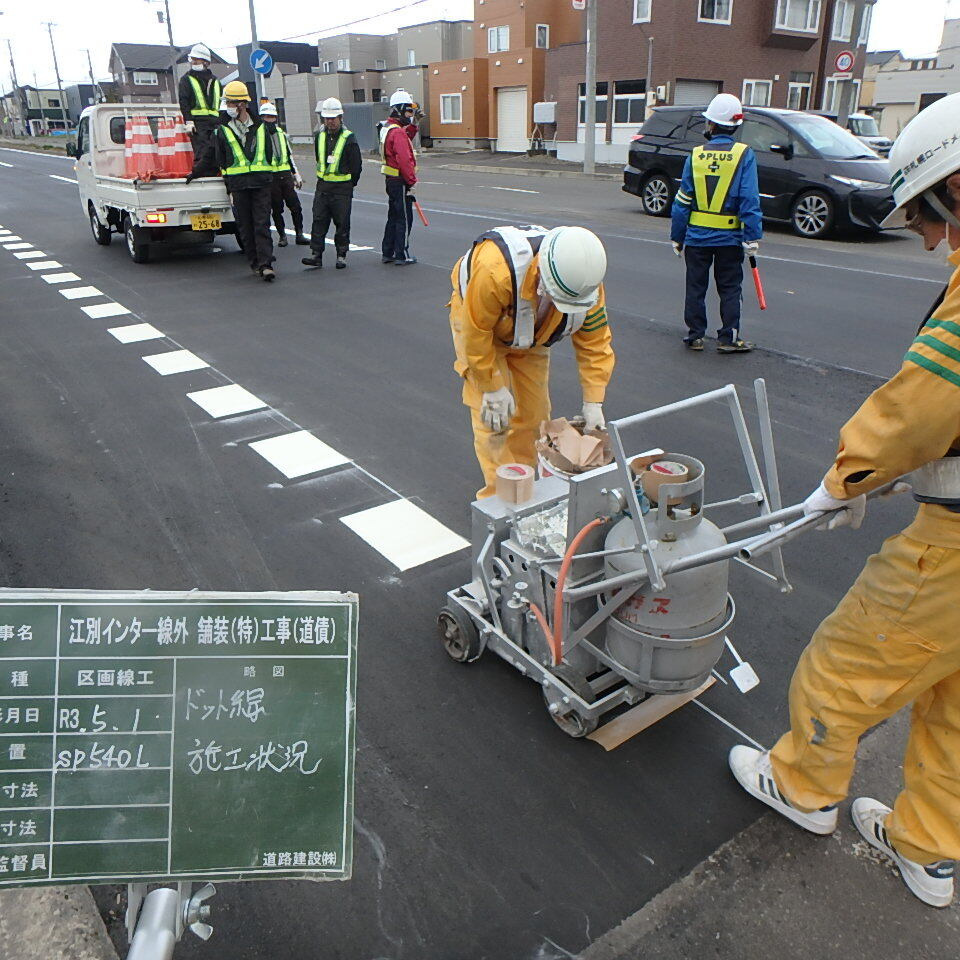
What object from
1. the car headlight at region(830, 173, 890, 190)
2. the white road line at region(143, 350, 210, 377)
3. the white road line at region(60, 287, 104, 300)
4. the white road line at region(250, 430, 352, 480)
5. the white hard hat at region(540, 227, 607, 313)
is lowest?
the white road line at region(250, 430, 352, 480)

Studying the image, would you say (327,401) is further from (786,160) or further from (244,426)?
(786,160)

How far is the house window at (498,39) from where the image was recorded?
125 ft

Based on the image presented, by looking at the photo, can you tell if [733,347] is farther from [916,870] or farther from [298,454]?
[916,870]

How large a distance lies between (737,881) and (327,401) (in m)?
4.62

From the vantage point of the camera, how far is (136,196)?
10.1m

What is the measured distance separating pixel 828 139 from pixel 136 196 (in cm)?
1064

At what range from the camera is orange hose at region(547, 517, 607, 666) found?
2.48 m

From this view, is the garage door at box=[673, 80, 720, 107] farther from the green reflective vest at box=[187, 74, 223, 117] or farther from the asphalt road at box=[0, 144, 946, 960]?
the green reflective vest at box=[187, 74, 223, 117]

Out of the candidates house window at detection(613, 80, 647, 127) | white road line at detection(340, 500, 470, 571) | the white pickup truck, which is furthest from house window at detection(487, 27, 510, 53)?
white road line at detection(340, 500, 470, 571)

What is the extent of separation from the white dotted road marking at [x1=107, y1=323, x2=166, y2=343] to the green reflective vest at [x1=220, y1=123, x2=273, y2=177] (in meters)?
2.73

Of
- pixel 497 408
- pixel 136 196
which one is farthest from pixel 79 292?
pixel 497 408

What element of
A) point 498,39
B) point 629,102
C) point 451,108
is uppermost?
point 498,39

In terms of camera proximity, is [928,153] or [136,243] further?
[136,243]

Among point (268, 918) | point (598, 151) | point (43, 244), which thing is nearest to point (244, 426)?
point (268, 918)
